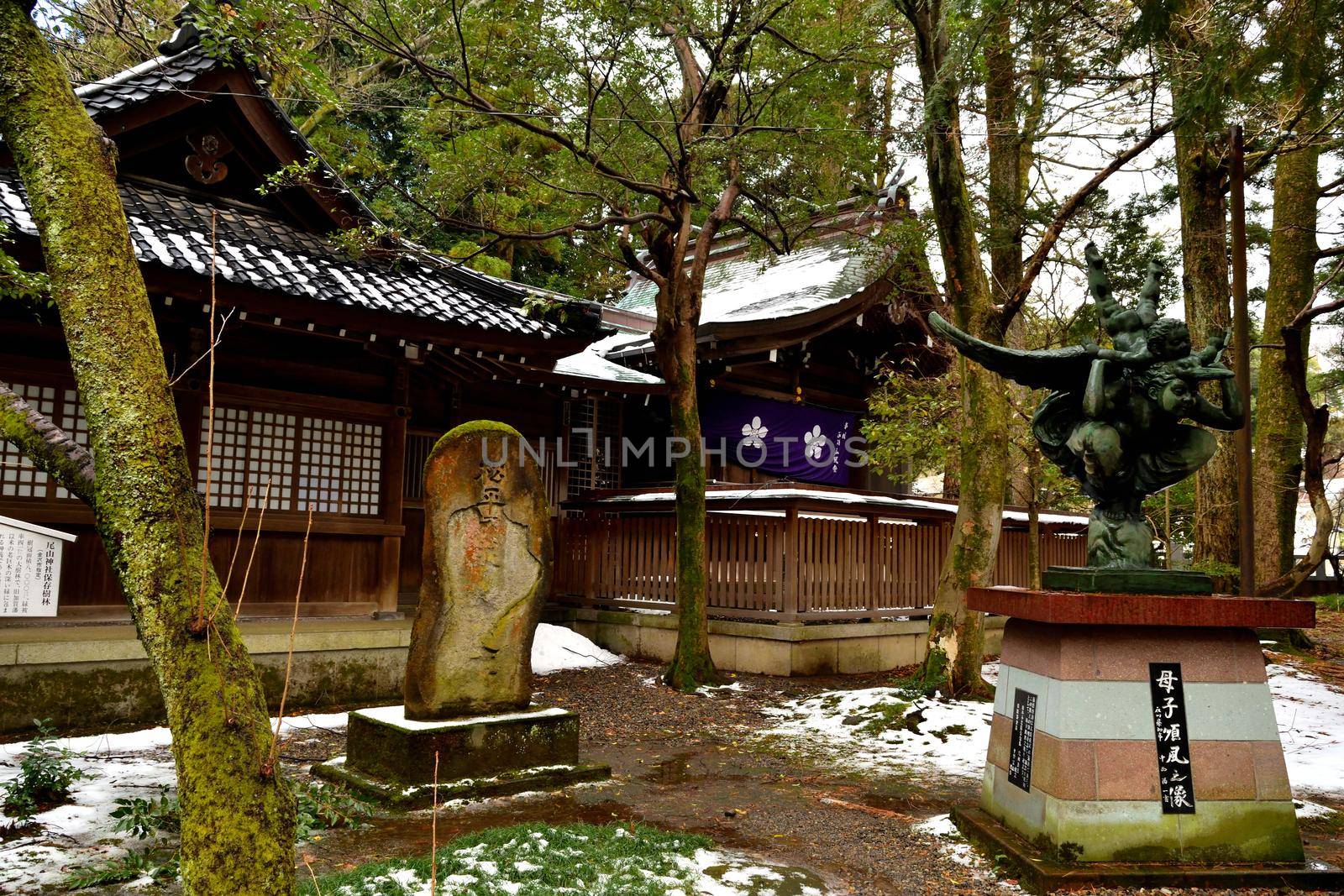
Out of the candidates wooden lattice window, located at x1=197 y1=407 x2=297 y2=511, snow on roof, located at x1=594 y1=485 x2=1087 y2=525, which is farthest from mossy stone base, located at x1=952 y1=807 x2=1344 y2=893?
wooden lattice window, located at x1=197 y1=407 x2=297 y2=511

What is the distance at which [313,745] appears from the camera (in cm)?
782

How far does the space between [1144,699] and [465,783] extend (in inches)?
166

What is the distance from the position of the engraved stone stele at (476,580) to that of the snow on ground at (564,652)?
16.4 ft

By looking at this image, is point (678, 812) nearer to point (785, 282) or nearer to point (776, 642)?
point (776, 642)

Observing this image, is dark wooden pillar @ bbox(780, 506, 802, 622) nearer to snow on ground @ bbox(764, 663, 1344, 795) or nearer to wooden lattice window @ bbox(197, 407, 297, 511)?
snow on ground @ bbox(764, 663, 1344, 795)

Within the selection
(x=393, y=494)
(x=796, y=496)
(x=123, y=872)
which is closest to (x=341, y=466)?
(x=393, y=494)

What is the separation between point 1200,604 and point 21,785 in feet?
22.5

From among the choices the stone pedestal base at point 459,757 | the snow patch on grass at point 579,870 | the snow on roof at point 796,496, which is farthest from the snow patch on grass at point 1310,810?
the snow on roof at point 796,496

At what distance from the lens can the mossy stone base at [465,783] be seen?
603 cm

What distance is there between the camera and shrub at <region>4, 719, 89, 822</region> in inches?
216

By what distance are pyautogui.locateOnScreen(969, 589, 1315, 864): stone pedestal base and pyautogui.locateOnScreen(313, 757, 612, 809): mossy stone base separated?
326cm

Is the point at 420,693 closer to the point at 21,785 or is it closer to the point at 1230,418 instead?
the point at 21,785

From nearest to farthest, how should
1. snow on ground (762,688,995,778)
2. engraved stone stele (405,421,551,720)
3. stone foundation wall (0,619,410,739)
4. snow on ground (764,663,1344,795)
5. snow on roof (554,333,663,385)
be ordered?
engraved stone stele (405,421,551,720) → snow on ground (764,663,1344,795) → snow on ground (762,688,995,778) → stone foundation wall (0,619,410,739) → snow on roof (554,333,663,385)

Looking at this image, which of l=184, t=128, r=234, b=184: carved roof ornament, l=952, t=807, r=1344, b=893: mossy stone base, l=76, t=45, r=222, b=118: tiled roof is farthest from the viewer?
l=184, t=128, r=234, b=184: carved roof ornament
